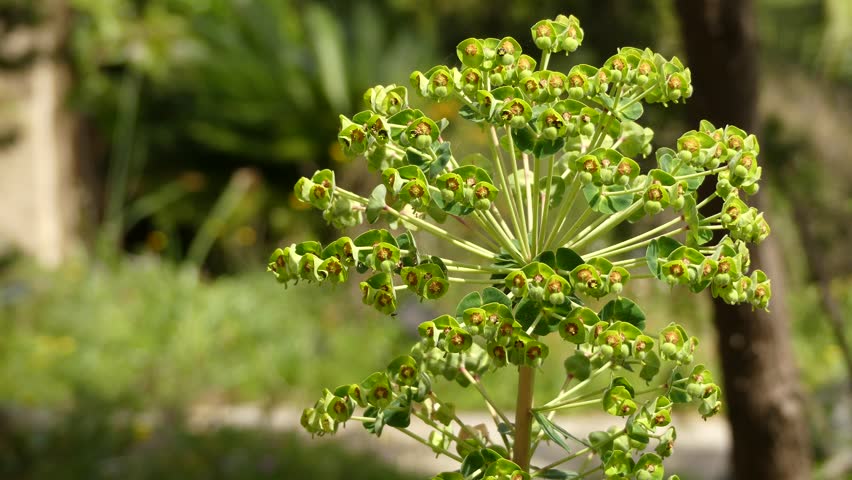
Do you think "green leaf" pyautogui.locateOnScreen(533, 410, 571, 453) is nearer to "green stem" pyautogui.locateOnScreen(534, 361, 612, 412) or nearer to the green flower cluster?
"green stem" pyautogui.locateOnScreen(534, 361, 612, 412)

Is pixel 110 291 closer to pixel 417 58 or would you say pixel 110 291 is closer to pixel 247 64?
pixel 247 64

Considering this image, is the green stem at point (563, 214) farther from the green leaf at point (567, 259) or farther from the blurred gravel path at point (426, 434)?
the blurred gravel path at point (426, 434)

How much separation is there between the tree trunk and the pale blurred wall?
7190mm

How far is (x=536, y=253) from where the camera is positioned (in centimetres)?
121

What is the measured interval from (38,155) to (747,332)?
7732 mm

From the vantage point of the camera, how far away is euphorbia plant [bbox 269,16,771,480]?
3.45ft

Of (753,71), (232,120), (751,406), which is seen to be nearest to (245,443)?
(751,406)

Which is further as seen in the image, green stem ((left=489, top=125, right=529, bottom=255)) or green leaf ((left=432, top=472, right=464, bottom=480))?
green stem ((left=489, top=125, right=529, bottom=255))

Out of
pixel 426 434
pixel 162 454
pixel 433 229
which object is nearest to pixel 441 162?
pixel 433 229

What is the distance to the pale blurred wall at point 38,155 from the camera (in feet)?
30.3

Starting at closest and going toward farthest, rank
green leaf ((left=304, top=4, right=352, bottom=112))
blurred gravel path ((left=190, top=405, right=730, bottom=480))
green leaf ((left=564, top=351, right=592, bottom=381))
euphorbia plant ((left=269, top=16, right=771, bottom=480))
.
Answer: euphorbia plant ((left=269, top=16, right=771, bottom=480)) → green leaf ((left=564, top=351, right=592, bottom=381)) → blurred gravel path ((left=190, top=405, right=730, bottom=480)) → green leaf ((left=304, top=4, right=352, bottom=112))

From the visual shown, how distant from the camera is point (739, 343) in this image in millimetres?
3223

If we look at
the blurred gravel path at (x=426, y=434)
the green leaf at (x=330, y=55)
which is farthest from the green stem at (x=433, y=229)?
the green leaf at (x=330, y=55)

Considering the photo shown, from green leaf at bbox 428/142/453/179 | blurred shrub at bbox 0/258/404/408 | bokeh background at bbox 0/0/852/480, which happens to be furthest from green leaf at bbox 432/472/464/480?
blurred shrub at bbox 0/258/404/408
